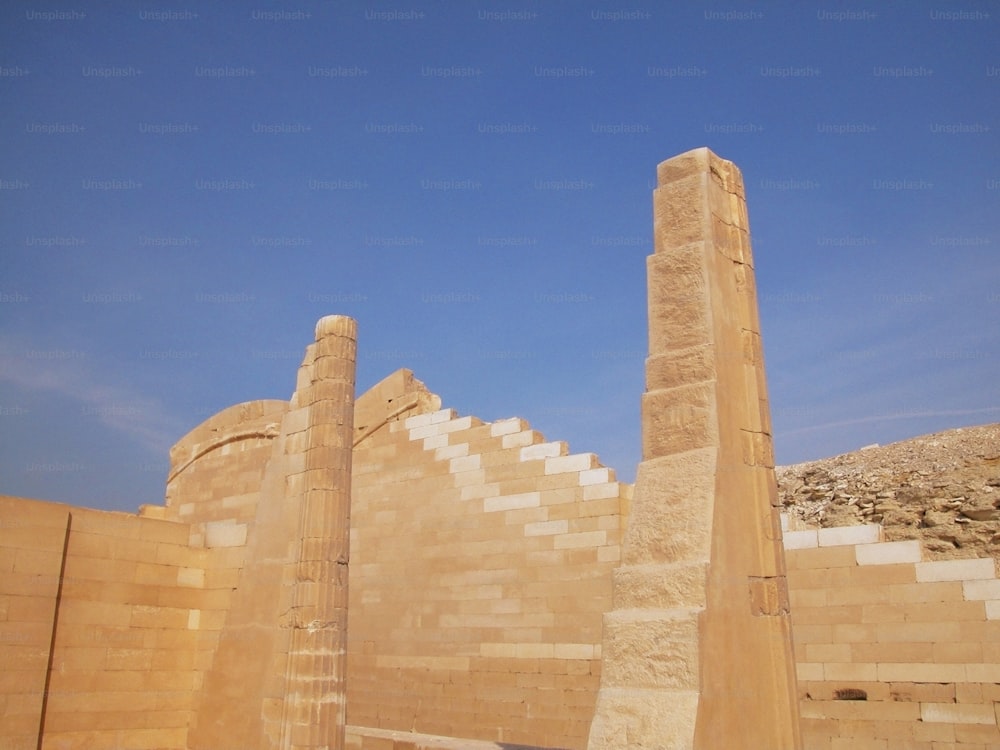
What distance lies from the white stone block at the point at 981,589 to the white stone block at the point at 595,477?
4.56 meters

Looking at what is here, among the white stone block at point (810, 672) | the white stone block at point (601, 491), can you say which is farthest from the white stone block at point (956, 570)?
the white stone block at point (601, 491)

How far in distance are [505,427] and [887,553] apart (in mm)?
5803

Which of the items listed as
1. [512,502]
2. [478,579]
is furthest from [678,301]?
[478,579]

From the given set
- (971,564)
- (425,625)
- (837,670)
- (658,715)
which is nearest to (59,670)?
(425,625)

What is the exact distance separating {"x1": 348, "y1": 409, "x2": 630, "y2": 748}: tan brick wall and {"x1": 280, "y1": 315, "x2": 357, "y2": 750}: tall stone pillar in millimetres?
3160

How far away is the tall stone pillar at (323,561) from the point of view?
9500mm

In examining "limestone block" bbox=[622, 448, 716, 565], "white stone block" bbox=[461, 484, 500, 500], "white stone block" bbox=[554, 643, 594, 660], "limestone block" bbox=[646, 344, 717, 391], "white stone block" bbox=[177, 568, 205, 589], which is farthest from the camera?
"white stone block" bbox=[461, 484, 500, 500]

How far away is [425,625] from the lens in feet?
45.2

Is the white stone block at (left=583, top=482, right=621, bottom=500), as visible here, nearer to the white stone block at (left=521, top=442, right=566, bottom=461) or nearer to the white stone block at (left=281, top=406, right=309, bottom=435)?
the white stone block at (left=521, top=442, right=566, bottom=461)

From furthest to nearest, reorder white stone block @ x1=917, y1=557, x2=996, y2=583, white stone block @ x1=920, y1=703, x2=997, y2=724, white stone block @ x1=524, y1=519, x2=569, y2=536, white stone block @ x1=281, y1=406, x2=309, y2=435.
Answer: white stone block @ x1=524, y1=519, x2=569, y2=536 < white stone block @ x1=281, y1=406, x2=309, y2=435 < white stone block @ x1=917, y1=557, x2=996, y2=583 < white stone block @ x1=920, y1=703, x2=997, y2=724

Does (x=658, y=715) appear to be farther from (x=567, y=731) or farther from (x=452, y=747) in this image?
(x=567, y=731)

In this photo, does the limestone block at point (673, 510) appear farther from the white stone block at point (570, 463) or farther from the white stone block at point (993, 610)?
the white stone block at point (570, 463)

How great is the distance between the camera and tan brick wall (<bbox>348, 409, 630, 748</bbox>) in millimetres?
11938

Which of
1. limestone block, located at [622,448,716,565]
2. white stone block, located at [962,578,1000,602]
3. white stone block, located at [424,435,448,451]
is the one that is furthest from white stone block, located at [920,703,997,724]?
white stone block, located at [424,435,448,451]
